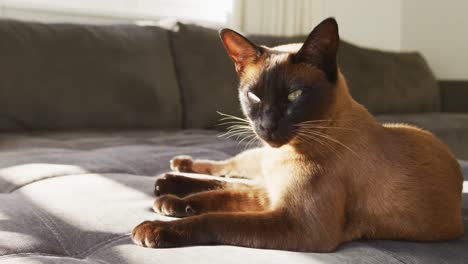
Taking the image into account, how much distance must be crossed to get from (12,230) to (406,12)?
418 cm

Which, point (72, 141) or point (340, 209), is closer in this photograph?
point (340, 209)

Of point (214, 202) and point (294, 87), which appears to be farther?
point (214, 202)

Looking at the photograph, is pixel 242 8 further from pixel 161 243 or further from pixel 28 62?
pixel 161 243

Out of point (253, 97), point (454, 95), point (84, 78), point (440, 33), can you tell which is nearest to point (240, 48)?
point (253, 97)

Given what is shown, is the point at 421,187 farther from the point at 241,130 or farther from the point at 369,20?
the point at 369,20

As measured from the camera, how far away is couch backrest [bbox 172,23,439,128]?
2598 mm

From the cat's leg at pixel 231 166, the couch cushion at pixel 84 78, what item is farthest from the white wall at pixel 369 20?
the cat's leg at pixel 231 166

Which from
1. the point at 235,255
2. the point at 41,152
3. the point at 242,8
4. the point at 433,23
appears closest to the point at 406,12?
the point at 433,23

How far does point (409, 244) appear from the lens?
104 centimetres

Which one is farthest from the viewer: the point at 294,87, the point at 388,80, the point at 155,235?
the point at 388,80

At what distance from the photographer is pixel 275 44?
292 centimetres

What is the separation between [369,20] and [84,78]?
277 cm

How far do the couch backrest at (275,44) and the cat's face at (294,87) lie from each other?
1.47m

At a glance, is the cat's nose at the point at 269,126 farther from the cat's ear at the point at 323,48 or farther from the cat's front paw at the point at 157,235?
the cat's front paw at the point at 157,235
